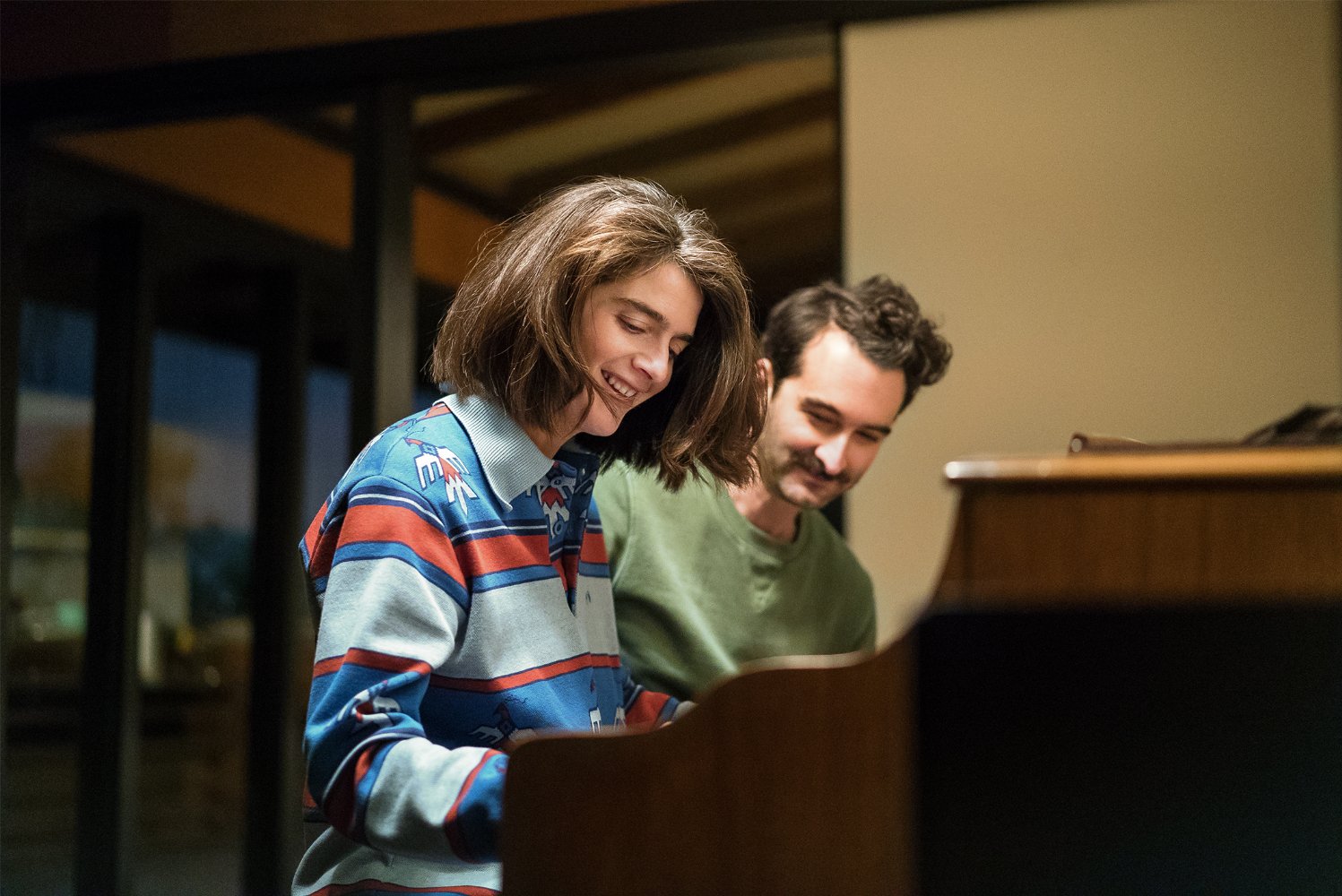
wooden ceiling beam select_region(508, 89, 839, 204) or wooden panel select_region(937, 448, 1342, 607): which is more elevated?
wooden ceiling beam select_region(508, 89, 839, 204)

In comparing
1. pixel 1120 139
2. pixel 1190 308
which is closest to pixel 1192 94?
pixel 1120 139

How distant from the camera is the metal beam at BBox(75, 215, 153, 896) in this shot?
3.54 meters

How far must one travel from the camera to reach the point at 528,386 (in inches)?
49.7

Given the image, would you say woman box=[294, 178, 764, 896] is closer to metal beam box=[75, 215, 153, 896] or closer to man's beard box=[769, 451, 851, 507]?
man's beard box=[769, 451, 851, 507]

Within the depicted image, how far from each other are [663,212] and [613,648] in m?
0.53

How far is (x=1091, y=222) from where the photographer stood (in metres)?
2.18

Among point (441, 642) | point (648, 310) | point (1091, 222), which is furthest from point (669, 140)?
point (441, 642)

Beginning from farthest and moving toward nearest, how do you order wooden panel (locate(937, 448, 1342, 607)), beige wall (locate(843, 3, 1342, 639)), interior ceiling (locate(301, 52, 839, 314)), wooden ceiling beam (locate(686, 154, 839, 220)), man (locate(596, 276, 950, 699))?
wooden ceiling beam (locate(686, 154, 839, 220)) → interior ceiling (locate(301, 52, 839, 314)) → beige wall (locate(843, 3, 1342, 639)) → man (locate(596, 276, 950, 699)) → wooden panel (locate(937, 448, 1342, 607))

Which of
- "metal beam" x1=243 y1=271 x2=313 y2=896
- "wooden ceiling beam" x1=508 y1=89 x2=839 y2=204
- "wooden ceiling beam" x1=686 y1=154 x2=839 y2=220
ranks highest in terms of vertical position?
"wooden ceiling beam" x1=508 y1=89 x2=839 y2=204

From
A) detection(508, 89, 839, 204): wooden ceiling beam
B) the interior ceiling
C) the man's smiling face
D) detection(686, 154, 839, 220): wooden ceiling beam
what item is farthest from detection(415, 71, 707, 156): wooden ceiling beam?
the man's smiling face

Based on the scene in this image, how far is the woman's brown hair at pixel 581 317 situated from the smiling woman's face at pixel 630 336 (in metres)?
0.01

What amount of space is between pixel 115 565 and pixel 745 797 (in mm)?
3364

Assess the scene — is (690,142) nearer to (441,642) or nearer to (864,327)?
(864,327)

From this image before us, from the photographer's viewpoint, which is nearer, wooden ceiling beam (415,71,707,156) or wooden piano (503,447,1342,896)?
wooden piano (503,447,1342,896)
